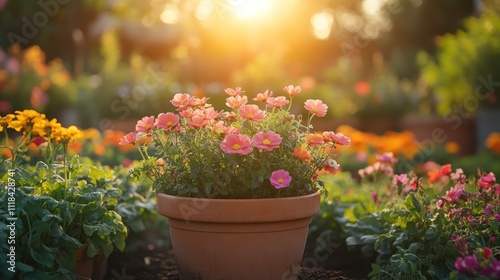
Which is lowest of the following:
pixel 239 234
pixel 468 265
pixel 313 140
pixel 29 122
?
pixel 468 265

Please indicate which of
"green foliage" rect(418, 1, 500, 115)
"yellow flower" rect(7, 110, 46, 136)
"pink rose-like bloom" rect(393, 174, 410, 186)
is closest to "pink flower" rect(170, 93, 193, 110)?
"yellow flower" rect(7, 110, 46, 136)

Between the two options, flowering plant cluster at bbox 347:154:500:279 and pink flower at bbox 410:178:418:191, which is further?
pink flower at bbox 410:178:418:191

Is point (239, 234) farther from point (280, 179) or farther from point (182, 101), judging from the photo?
point (182, 101)

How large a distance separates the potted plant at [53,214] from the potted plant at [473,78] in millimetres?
6227

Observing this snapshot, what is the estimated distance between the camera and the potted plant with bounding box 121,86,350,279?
219 cm

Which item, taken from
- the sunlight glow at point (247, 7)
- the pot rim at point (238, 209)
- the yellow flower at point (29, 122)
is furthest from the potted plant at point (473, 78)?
the yellow flower at point (29, 122)

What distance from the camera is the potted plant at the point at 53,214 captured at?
80.1 inches

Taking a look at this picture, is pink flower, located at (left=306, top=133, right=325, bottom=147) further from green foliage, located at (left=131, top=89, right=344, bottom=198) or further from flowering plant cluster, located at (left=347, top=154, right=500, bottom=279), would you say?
→ flowering plant cluster, located at (left=347, top=154, right=500, bottom=279)

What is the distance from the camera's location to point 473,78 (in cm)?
761

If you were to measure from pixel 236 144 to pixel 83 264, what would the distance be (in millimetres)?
847

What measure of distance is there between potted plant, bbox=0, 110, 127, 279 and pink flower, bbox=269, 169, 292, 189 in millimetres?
696

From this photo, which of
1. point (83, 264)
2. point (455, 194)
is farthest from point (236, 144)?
point (455, 194)

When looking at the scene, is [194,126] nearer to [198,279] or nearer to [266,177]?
[266,177]

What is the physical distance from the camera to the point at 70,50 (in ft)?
37.2
